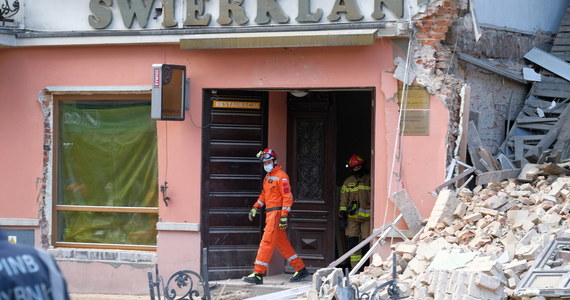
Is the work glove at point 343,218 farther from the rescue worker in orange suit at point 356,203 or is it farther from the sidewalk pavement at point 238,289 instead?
the sidewalk pavement at point 238,289

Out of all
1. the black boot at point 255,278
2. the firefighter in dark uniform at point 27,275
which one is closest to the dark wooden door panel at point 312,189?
the black boot at point 255,278

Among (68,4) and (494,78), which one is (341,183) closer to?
(494,78)

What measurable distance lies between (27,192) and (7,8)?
2.62 meters

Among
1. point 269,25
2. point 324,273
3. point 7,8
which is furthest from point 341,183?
point 7,8

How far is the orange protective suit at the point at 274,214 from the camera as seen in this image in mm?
12266

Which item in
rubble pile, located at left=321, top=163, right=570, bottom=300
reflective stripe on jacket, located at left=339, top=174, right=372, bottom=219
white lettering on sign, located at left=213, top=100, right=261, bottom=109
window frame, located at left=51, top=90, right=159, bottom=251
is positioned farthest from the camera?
reflective stripe on jacket, located at left=339, top=174, right=372, bottom=219

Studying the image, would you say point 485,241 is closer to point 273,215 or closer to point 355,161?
point 273,215

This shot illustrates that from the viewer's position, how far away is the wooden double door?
1279cm

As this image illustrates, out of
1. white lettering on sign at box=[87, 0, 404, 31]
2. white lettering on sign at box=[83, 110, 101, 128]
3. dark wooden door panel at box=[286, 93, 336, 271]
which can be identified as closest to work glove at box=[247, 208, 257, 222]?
dark wooden door panel at box=[286, 93, 336, 271]

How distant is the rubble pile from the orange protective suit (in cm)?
191

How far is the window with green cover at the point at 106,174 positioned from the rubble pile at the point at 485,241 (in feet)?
13.1

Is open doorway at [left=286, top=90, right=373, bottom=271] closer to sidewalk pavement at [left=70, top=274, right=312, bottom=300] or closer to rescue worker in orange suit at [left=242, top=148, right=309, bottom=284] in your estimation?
sidewalk pavement at [left=70, top=274, right=312, bottom=300]

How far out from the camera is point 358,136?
46.4 ft

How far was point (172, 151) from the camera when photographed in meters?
12.7
